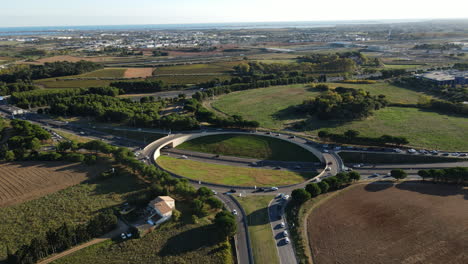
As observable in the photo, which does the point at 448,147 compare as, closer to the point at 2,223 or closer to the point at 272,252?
the point at 272,252

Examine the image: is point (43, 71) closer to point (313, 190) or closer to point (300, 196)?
point (300, 196)

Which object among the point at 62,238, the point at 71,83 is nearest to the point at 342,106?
the point at 62,238

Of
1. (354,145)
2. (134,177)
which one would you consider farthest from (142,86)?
(354,145)

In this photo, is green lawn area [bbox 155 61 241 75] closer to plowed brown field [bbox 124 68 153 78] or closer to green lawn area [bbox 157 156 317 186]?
plowed brown field [bbox 124 68 153 78]

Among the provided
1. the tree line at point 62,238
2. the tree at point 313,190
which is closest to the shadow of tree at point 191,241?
the tree line at point 62,238

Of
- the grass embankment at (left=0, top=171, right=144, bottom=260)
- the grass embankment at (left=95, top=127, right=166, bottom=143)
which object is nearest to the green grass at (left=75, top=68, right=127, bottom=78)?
the grass embankment at (left=95, top=127, right=166, bottom=143)

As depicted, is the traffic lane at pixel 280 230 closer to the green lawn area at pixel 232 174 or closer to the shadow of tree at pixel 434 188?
the green lawn area at pixel 232 174
